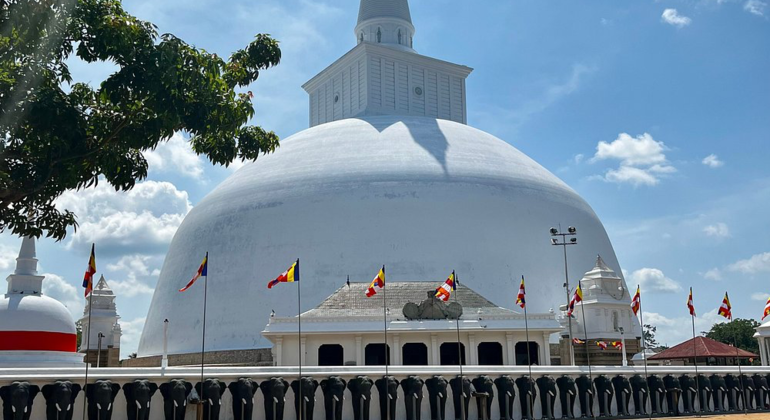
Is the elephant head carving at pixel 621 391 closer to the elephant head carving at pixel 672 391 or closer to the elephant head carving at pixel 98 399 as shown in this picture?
the elephant head carving at pixel 672 391

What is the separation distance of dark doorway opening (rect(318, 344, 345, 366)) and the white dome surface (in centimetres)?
447

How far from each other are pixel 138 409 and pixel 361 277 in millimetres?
20347

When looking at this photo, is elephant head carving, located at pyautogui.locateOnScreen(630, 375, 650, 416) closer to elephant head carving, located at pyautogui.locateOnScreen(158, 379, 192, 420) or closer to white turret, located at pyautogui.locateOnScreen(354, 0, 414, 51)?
elephant head carving, located at pyautogui.locateOnScreen(158, 379, 192, 420)

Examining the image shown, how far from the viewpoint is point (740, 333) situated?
285 ft

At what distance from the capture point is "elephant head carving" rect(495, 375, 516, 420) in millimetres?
31125

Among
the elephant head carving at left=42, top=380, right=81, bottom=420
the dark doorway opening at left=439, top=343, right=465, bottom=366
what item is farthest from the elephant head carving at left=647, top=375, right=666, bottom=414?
the elephant head carving at left=42, top=380, right=81, bottom=420

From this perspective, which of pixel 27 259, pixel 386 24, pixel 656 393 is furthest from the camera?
pixel 386 24

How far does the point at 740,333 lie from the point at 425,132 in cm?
5003

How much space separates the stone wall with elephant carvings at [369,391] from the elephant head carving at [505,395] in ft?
0.12

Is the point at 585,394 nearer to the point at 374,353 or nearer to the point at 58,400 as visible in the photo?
the point at 374,353

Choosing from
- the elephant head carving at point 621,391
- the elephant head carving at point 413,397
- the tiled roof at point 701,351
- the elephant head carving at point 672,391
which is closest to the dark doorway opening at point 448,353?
the elephant head carving at point 621,391

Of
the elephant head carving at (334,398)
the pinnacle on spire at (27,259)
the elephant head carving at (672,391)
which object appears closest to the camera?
the elephant head carving at (334,398)

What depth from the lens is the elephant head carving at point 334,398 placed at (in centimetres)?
2911

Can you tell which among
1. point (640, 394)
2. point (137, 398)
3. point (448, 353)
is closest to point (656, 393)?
point (640, 394)
